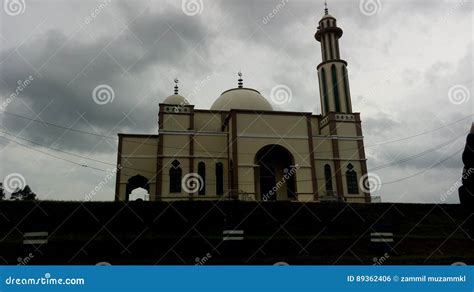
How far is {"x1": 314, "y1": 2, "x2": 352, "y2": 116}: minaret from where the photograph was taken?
1091 inches

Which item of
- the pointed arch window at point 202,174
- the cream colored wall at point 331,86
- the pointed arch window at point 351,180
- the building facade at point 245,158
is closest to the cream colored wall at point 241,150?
the building facade at point 245,158

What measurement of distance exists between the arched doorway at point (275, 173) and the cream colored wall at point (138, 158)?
7.63 m

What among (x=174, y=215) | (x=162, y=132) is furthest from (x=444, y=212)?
(x=162, y=132)

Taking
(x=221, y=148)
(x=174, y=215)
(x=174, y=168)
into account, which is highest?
(x=221, y=148)

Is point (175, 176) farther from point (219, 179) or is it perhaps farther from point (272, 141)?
point (272, 141)

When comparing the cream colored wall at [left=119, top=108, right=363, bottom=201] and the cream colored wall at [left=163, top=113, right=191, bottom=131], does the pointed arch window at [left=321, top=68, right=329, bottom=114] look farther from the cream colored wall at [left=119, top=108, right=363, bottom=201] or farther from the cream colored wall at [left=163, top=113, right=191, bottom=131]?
the cream colored wall at [left=163, top=113, right=191, bottom=131]

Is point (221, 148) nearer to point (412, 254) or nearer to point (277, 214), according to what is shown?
point (277, 214)

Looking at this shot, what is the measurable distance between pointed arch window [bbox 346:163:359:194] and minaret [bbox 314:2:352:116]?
5.11 metres

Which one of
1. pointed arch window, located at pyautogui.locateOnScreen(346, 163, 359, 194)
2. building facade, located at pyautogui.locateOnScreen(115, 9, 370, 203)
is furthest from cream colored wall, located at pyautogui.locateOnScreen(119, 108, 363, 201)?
pointed arch window, located at pyautogui.locateOnScreen(346, 163, 359, 194)

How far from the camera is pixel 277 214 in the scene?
53.4 feet

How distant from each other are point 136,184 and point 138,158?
7.93 feet

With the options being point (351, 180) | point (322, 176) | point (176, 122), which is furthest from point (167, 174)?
point (351, 180)

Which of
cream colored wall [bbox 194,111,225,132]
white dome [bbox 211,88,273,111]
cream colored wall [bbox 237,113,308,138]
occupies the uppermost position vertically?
white dome [bbox 211,88,273,111]

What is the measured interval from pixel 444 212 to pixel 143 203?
16.3 meters
